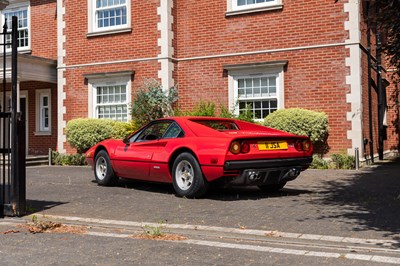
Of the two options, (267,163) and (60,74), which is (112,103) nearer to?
(60,74)

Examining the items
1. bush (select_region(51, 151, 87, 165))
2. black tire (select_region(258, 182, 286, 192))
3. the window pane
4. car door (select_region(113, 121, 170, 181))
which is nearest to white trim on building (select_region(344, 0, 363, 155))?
black tire (select_region(258, 182, 286, 192))

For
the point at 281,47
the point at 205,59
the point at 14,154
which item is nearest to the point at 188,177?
the point at 14,154

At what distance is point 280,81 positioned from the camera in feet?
46.7

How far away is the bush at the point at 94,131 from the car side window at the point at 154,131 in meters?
6.46

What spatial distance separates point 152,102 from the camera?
48.5 ft

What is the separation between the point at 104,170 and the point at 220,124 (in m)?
2.70

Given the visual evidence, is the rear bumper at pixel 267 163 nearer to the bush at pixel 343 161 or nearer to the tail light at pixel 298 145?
the tail light at pixel 298 145

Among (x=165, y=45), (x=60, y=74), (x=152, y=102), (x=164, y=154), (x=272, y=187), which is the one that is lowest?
(x=272, y=187)

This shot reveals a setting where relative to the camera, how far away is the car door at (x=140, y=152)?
27.7 feet

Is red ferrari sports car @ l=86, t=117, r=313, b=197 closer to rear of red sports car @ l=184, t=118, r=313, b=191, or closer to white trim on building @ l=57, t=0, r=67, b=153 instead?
rear of red sports car @ l=184, t=118, r=313, b=191

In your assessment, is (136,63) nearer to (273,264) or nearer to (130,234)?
(130,234)

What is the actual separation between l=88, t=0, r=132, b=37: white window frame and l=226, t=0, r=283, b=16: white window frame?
360 cm

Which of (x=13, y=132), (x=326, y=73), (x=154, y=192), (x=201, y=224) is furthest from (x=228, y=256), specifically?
(x=326, y=73)

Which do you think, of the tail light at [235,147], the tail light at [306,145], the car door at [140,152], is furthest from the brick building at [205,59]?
the tail light at [235,147]
